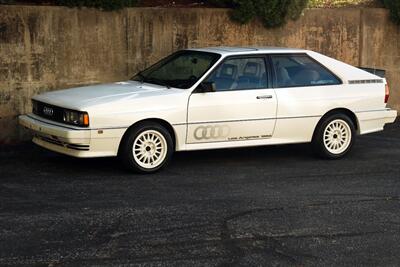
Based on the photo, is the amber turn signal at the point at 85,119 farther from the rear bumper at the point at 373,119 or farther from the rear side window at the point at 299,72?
the rear bumper at the point at 373,119

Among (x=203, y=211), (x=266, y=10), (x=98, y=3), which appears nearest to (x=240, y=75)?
(x=203, y=211)

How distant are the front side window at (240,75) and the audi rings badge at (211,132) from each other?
0.47m

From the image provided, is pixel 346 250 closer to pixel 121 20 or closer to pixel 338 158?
pixel 338 158

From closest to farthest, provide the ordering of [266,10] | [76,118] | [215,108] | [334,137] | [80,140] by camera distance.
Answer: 1. [80,140]
2. [76,118]
3. [215,108]
4. [334,137]
5. [266,10]

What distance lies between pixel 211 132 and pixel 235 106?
0.43 metres

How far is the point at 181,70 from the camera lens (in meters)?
8.29

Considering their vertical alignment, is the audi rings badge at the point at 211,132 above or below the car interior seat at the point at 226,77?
below

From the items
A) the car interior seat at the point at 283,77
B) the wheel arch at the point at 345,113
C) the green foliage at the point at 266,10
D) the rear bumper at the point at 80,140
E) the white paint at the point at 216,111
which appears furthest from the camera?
the green foliage at the point at 266,10

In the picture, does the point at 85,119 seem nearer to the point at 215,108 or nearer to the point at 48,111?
the point at 48,111

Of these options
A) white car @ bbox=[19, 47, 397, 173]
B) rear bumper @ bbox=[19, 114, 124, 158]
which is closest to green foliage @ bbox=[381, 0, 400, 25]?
white car @ bbox=[19, 47, 397, 173]

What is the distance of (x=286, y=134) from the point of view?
832 centimetres

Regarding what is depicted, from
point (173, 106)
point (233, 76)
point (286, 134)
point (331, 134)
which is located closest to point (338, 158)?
point (331, 134)

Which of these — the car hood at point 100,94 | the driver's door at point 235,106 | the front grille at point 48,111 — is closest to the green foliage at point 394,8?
the driver's door at point 235,106

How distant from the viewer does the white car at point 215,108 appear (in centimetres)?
730
